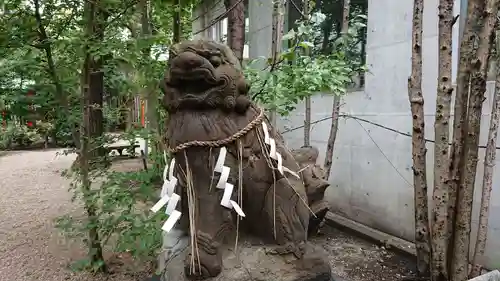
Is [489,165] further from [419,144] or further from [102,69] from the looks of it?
[102,69]

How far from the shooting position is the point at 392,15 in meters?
3.28

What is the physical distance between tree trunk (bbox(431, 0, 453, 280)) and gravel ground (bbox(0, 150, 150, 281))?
6.69 ft

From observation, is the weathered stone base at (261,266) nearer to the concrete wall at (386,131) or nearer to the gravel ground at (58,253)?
the gravel ground at (58,253)

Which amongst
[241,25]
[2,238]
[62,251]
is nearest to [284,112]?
[241,25]

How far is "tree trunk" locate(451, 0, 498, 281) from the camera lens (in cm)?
189

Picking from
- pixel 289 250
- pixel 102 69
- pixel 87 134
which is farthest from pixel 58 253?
pixel 289 250

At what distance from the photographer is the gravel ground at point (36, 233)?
3.19 meters

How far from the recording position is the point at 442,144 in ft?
6.92

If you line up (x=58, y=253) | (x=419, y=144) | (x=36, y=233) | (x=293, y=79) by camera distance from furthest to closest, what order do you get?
(x=36, y=233), (x=58, y=253), (x=293, y=79), (x=419, y=144)

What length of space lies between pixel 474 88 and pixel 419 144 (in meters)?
0.45

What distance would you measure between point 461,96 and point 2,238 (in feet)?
13.8

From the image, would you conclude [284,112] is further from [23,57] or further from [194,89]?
[23,57]

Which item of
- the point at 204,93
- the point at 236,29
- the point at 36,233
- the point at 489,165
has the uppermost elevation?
the point at 236,29

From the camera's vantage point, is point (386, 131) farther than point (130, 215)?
Yes
